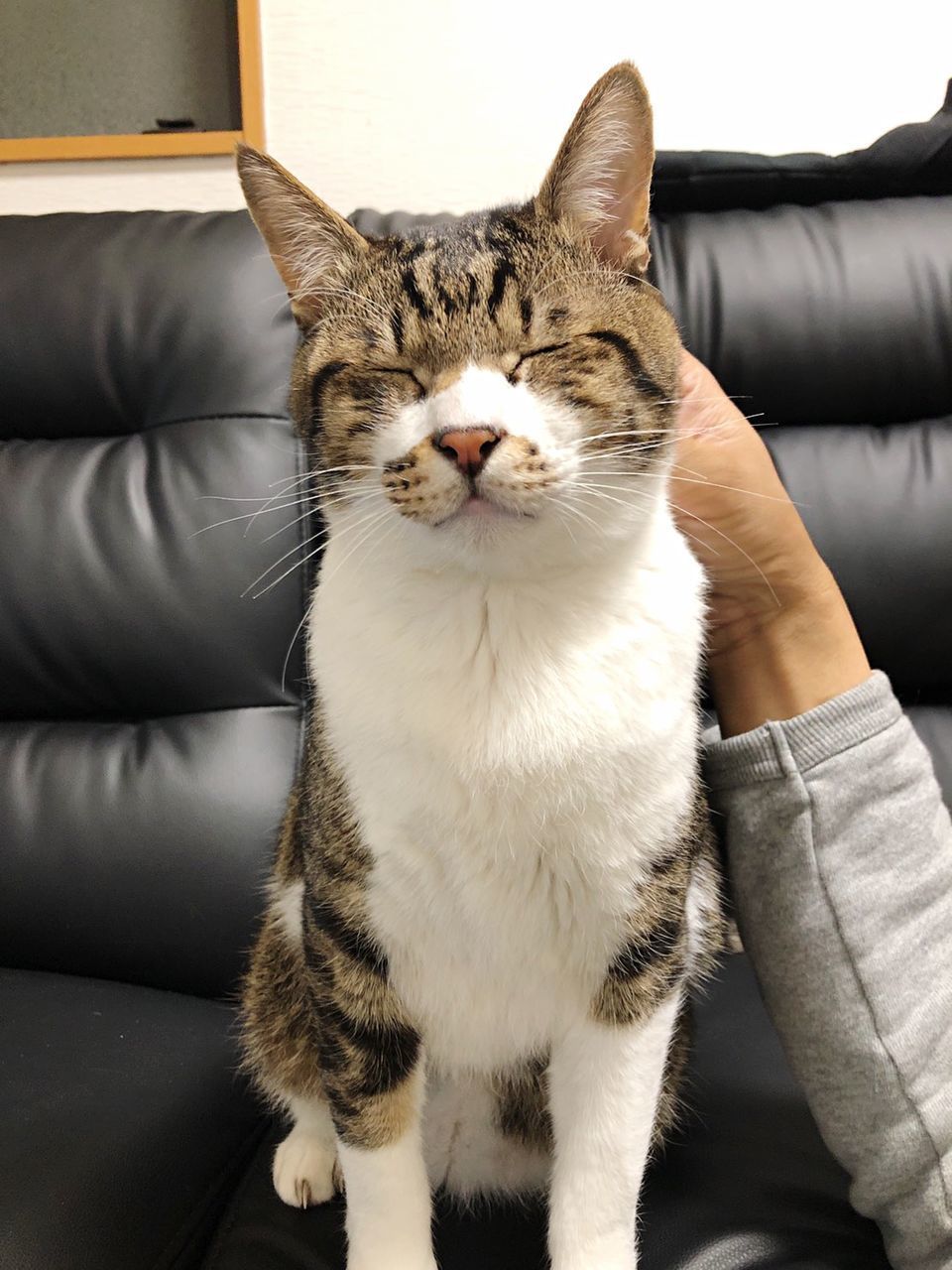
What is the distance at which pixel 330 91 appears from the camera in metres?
1.54

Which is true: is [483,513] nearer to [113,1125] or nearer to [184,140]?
[113,1125]

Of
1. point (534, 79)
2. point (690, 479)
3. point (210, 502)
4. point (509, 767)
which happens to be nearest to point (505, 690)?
point (509, 767)

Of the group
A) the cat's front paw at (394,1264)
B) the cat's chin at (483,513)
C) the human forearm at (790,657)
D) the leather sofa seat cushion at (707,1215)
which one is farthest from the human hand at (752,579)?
the cat's front paw at (394,1264)

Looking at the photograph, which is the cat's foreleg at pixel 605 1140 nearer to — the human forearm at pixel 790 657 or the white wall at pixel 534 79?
the human forearm at pixel 790 657

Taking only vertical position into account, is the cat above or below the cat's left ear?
below

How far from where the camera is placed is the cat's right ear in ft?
2.39

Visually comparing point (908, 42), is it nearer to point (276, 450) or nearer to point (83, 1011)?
point (276, 450)

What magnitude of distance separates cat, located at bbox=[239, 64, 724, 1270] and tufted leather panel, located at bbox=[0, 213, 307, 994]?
539 mm

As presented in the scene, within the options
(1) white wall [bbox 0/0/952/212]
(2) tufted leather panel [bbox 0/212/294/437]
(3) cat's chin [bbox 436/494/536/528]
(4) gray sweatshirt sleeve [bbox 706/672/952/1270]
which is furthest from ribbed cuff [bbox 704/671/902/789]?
(1) white wall [bbox 0/0/952/212]

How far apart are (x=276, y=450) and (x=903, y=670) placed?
100 centimetres

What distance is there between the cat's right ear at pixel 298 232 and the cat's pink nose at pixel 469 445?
0.84 ft

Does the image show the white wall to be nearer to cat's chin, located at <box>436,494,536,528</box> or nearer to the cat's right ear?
the cat's right ear

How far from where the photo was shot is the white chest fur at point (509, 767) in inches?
26.8

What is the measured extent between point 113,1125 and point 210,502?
0.80 metres
